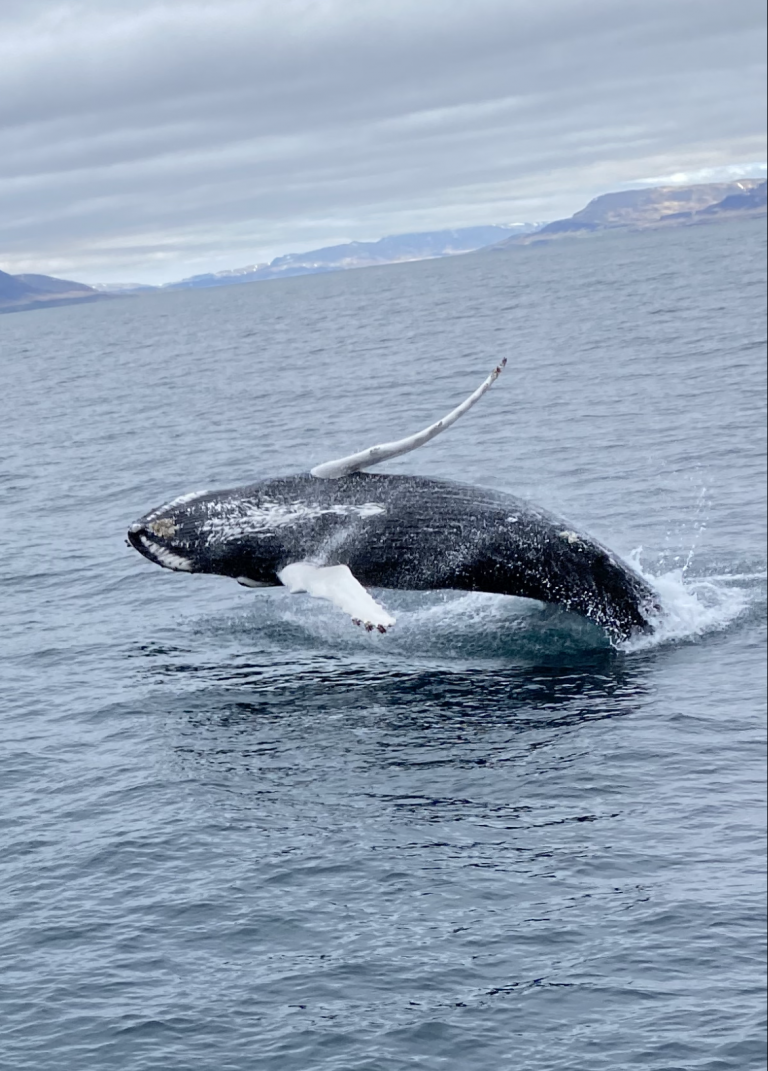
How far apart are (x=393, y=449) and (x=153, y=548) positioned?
15.5 ft

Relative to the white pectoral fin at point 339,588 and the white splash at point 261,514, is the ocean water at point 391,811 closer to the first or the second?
the white pectoral fin at point 339,588

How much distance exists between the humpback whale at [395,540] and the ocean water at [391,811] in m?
1.41

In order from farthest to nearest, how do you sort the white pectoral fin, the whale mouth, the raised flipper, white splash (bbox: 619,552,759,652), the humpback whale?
1. white splash (bbox: 619,552,759,652)
2. the whale mouth
3. the humpback whale
4. the raised flipper
5. the white pectoral fin

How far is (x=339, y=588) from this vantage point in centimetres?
2011

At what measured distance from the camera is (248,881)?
16.0 m

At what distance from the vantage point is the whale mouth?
22.1 metres

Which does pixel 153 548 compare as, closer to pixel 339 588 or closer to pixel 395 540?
pixel 339 588

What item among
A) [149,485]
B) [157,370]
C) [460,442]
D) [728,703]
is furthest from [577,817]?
[157,370]

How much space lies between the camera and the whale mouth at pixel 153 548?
22.1 metres

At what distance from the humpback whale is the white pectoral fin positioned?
20cm

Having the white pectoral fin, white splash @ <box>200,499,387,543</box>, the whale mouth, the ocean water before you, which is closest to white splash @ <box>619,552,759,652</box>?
the ocean water

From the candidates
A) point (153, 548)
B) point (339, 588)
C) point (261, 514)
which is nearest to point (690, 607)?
point (339, 588)

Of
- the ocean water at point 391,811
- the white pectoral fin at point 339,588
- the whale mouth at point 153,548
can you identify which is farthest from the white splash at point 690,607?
the whale mouth at point 153,548

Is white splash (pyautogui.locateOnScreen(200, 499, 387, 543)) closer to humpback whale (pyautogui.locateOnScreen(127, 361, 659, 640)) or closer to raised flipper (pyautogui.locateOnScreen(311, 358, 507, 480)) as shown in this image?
humpback whale (pyautogui.locateOnScreen(127, 361, 659, 640))
